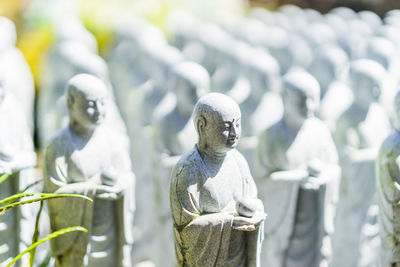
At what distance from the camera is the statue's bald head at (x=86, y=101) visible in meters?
4.11

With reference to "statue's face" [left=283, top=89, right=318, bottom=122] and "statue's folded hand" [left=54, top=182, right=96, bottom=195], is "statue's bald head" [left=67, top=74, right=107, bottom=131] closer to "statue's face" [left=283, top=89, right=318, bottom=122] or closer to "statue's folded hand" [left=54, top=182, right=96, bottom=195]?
"statue's folded hand" [left=54, top=182, right=96, bottom=195]

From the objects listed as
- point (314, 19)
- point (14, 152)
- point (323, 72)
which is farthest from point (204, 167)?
point (314, 19)

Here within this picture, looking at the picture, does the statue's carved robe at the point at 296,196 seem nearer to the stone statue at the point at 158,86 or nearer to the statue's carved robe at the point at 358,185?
the statue's carved robe at the point at 358,185

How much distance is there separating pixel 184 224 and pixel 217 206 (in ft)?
0.69

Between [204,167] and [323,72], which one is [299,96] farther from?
[323,72]

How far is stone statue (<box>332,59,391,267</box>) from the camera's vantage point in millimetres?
5621

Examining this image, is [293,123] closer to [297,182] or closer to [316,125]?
[316,125]

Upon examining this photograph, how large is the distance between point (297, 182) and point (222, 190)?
1.27 m

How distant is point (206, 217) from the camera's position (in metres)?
3.52

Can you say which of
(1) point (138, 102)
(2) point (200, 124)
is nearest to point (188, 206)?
(2) point (200, 124)

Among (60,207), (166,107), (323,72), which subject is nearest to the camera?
(60,207)

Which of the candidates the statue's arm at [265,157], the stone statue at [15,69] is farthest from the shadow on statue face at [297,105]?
the stone statue at [15,69]

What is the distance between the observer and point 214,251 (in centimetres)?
357

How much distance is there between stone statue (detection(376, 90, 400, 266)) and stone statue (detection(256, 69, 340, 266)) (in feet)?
1.78
